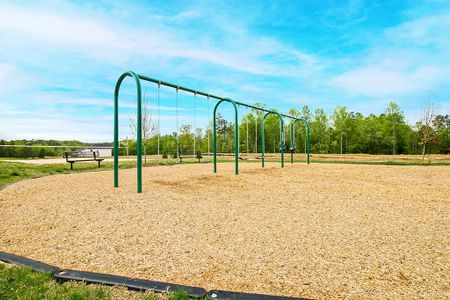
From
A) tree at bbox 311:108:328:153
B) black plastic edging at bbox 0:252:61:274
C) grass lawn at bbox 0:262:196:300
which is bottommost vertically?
grass lawn at bbox 0:262:196:300

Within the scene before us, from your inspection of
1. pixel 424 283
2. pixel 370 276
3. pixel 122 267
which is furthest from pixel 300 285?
pixel 122 267

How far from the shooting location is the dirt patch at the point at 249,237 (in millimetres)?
2566

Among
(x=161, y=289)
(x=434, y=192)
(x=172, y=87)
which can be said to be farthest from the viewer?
(x=172, y=87)

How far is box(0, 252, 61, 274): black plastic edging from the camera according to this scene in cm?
268

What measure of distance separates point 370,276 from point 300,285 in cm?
64

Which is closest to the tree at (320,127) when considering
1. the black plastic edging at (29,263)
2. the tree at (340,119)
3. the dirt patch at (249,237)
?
Answer: the tree at (340,119)

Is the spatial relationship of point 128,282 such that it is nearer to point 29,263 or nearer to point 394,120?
point 29,263

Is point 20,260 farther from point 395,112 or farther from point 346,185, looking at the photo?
point 395,112

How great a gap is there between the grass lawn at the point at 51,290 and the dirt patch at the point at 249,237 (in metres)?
0.33

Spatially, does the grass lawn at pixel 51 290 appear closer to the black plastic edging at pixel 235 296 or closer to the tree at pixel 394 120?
the black plastic edging at pixel 235 296

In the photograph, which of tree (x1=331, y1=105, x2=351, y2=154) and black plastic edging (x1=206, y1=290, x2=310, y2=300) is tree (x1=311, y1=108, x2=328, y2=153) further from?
black plastic edging (x1=206, y1=290, x2=310, y2=300)

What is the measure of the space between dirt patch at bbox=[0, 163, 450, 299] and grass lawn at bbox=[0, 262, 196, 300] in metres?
0.33

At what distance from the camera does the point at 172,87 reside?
8469mm

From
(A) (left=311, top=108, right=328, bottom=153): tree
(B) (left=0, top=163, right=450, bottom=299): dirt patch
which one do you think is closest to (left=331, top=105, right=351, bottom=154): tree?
(A) (left=311, top=108, right=328, bottom=153): tree
